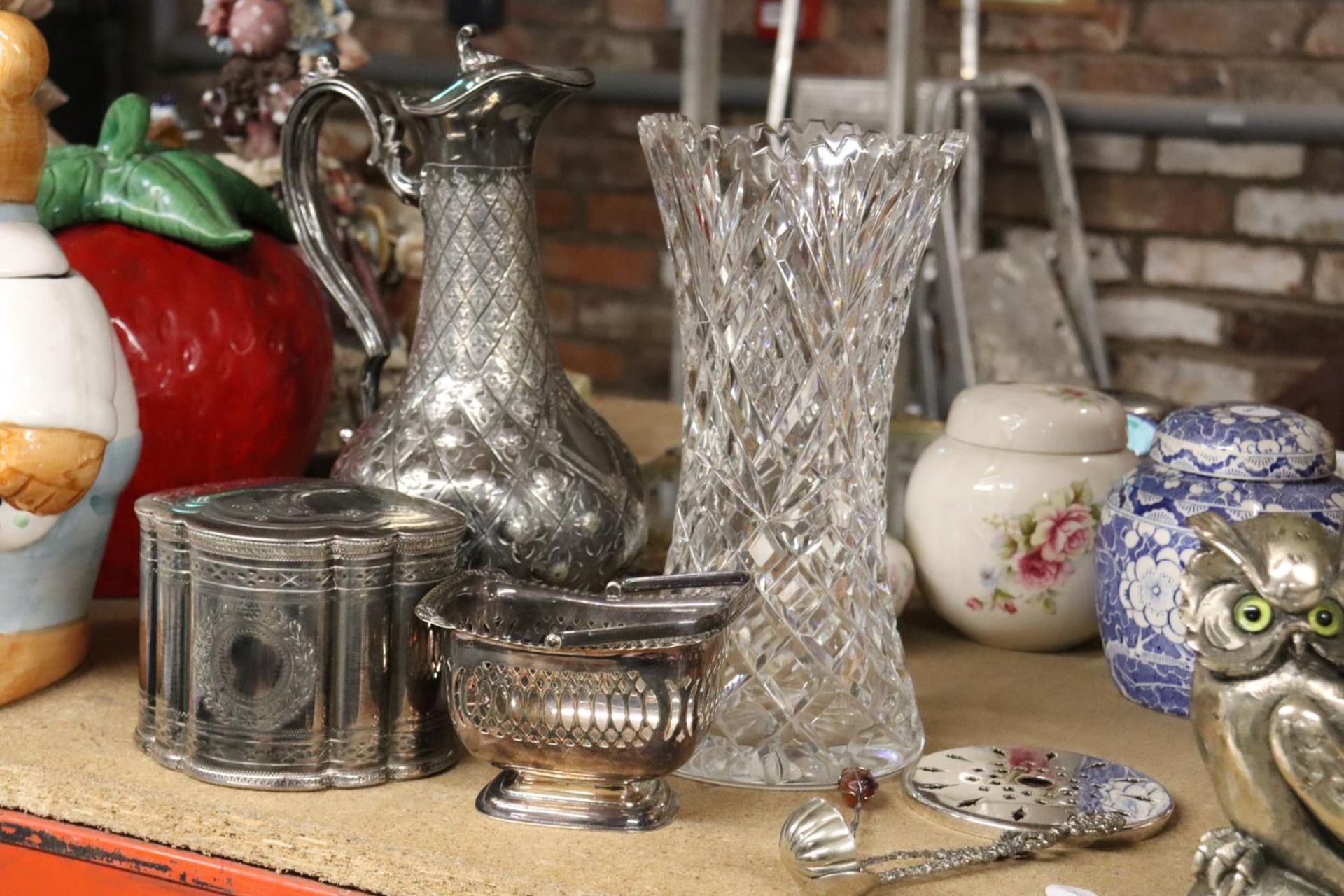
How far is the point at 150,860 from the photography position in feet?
1.77

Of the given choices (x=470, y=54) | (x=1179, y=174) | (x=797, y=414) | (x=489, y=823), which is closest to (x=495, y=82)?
(x=470, y=54)

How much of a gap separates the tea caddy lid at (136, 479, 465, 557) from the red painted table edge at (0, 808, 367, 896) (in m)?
0.10

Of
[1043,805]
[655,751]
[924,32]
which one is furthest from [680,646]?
[924,32]

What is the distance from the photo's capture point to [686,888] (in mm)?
492

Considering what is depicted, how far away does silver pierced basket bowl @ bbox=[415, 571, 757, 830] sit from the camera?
1.69 feet

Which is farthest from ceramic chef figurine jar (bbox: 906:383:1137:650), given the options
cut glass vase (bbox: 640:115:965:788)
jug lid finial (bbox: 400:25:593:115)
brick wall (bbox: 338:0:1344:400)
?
brick wall (bbox: 338:0:1344:400)

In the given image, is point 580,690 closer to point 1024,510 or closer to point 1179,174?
point 1024,510

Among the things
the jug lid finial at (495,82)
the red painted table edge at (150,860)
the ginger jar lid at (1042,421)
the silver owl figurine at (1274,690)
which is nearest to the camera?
the silver owl figurine at (1274,690)

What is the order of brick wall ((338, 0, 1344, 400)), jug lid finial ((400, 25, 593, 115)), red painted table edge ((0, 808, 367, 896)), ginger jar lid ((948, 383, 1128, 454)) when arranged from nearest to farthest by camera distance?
red painted table edge ((0, 808, 367, 896)) < jug lid finial ((400, 25, 593, 115)) < ginger jar lid ((948, 383, 1128, 454)) < brick wall ((338, 0, 1344, 400))

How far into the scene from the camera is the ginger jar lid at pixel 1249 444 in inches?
24.9

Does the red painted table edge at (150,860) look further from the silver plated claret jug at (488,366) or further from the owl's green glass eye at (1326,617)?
the owl's green glass eye at (1326,617)

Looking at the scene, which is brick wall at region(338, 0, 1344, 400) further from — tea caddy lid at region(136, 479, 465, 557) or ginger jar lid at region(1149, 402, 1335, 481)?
tea caddy lid at region(136, 479, 465, 557)

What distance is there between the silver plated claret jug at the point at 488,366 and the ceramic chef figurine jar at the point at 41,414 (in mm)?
97

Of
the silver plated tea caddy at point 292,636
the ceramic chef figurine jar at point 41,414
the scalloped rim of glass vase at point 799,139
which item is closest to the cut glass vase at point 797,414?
the scalloped rim of glass vase at point 799,139
